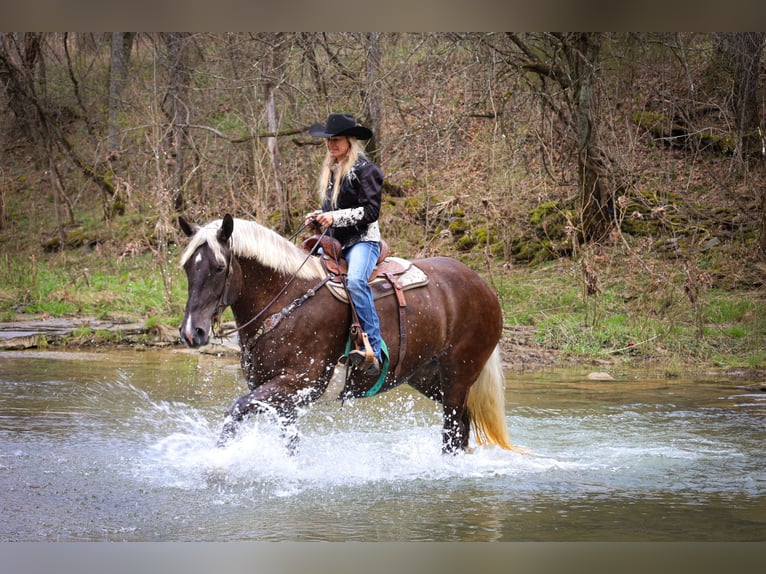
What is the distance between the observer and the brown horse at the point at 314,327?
4.68 metres

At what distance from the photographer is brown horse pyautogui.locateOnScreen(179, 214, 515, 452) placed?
15.4ft

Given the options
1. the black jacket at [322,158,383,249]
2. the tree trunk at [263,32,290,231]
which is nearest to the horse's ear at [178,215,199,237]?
the black jacket at [322,158,383,249]

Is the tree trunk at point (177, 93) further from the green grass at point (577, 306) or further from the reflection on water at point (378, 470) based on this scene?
the reflection on water at point (378, 470)

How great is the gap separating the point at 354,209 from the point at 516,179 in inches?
337

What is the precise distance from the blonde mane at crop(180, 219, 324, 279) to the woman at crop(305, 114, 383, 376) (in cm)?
22

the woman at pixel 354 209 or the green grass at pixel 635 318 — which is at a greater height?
the woman at pixel 354 209

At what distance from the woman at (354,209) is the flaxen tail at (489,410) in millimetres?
999

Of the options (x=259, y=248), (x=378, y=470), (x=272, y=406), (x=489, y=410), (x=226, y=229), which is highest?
(x=226, y=229)

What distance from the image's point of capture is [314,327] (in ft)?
16.6

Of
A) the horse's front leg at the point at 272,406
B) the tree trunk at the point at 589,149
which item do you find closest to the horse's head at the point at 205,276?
the horse's front leg at the point at 272,406

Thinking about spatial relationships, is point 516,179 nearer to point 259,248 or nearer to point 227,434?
point 259,248

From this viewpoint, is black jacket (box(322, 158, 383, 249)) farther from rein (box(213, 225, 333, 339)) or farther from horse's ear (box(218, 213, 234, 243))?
horse's ear (box(218, 213, 234, 243))

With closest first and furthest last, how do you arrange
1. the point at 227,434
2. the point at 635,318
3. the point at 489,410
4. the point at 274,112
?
the point at 227,434, the point at 489,410, the point at 635,318, the point at 274,112

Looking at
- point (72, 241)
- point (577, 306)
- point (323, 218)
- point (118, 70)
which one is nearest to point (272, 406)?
point (323, 218)
